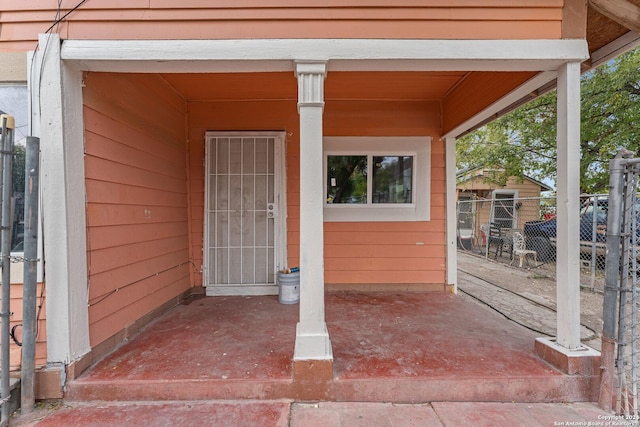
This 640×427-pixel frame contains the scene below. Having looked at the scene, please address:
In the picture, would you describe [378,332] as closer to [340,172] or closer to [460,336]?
[460,336]

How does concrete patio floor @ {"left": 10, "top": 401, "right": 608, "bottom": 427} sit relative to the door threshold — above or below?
below

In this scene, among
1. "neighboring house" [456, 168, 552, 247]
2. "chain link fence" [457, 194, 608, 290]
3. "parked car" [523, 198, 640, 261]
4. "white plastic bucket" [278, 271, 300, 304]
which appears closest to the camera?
"white plastic bucket" [278, 271, 300, 304]

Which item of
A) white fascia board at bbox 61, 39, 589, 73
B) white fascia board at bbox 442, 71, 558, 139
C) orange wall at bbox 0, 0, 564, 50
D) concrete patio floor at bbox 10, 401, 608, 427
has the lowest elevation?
concrete patio floor at bbox 10, 401, 608, 427

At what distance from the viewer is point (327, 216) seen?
3725 mm

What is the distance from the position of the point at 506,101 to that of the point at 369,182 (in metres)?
1.64

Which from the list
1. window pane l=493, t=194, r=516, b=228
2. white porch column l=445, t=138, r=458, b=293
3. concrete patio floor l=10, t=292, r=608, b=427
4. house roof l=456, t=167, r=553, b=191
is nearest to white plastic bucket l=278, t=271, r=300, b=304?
concrete patio floor l=10, t=292, r=608, b=427

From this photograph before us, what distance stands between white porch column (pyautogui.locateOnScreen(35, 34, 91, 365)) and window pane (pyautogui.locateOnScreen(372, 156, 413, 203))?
3.00 metres

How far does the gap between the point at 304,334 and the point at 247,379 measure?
45 cm

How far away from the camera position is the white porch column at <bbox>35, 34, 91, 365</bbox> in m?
1.87

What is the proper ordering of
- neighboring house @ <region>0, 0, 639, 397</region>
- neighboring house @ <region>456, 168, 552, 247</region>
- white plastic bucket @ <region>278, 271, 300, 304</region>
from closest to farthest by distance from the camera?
neighboring house @ <region>0, 0, 639, 397</region>
white plastic bucket @ <region>278, 271, 300, 304</region>
neighboring house @ <region>456, 168, 552, 247</region>

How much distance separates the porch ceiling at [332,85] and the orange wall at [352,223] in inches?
4.8

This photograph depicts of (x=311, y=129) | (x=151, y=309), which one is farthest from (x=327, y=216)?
(x=151, y=309)

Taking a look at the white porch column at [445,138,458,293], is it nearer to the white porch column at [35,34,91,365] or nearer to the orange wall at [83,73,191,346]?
the orange wall at [83,73,191,346]

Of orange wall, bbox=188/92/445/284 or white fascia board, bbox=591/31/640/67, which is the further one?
orange wall, bbox=188/92/445/284
